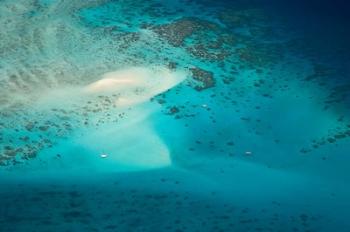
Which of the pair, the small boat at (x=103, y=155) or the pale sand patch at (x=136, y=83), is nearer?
the small boat at (x=103, y=155)

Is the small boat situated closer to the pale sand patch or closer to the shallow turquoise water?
the shallow turquoise water

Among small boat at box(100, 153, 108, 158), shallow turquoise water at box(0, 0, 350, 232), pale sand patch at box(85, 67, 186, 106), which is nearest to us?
shallow turquoise water at box(0, 0, 350, 232)

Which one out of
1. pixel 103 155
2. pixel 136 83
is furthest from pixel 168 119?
pixel 103 155

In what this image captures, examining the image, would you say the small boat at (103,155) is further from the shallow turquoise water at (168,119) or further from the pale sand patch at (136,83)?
the pale sand patch at (136,83)

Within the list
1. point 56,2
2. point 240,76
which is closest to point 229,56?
point 240,76

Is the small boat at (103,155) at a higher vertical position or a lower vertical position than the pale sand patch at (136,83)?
lower

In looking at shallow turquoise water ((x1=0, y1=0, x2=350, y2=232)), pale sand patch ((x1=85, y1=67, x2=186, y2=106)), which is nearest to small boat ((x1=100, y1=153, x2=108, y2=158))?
shallow turquoise water ((x1=0, y1=0, x2=350, y2=232))

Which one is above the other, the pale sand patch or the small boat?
the pale sand patch

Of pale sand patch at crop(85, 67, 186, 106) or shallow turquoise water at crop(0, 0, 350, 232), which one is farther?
pale sand patch at crop(85, 67, 186, 106)

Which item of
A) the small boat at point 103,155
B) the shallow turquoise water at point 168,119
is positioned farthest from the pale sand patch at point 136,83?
the small boat at point 103,155
